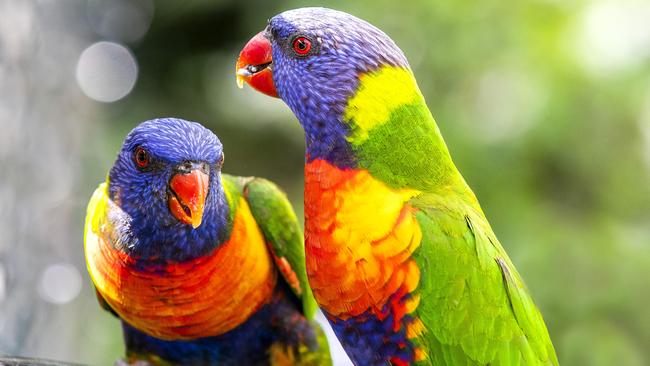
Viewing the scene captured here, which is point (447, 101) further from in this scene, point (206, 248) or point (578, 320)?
point (206, 248)

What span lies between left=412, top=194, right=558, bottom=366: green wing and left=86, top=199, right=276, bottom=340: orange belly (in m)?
0.58

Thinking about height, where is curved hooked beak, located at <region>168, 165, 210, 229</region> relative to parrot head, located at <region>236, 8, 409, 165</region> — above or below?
below

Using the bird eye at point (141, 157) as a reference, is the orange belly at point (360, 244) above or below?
above

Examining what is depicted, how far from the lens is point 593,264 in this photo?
12.7 ft

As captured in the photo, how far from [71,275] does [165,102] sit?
185cm

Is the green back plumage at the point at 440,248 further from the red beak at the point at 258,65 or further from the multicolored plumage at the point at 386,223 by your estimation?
the red beak at the point at 258,65

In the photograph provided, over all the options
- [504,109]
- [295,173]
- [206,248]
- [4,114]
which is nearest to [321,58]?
[206,248]

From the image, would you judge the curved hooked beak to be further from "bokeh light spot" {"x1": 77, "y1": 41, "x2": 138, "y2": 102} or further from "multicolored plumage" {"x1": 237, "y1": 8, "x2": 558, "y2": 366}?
"bokeh light spot" {"x1": 77, "y1": 41, "x2": 138, "y2": 102}

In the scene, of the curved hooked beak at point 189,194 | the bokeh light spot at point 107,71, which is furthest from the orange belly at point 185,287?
the bokeh light spot at point 107,71

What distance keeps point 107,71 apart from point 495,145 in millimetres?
3338

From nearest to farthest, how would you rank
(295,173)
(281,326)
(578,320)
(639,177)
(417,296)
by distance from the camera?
1. (417,296)
2. (281,326)
3. (578,320)
4. (639,177)
5. (295,173)

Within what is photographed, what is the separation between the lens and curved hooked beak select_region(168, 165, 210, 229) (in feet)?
5.80

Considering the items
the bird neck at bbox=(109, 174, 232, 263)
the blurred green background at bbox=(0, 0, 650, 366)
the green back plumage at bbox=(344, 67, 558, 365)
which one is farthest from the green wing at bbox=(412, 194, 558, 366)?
the blurred green background at bbox=(0, 0, 650, 366)

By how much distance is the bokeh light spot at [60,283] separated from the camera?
4164 mm
